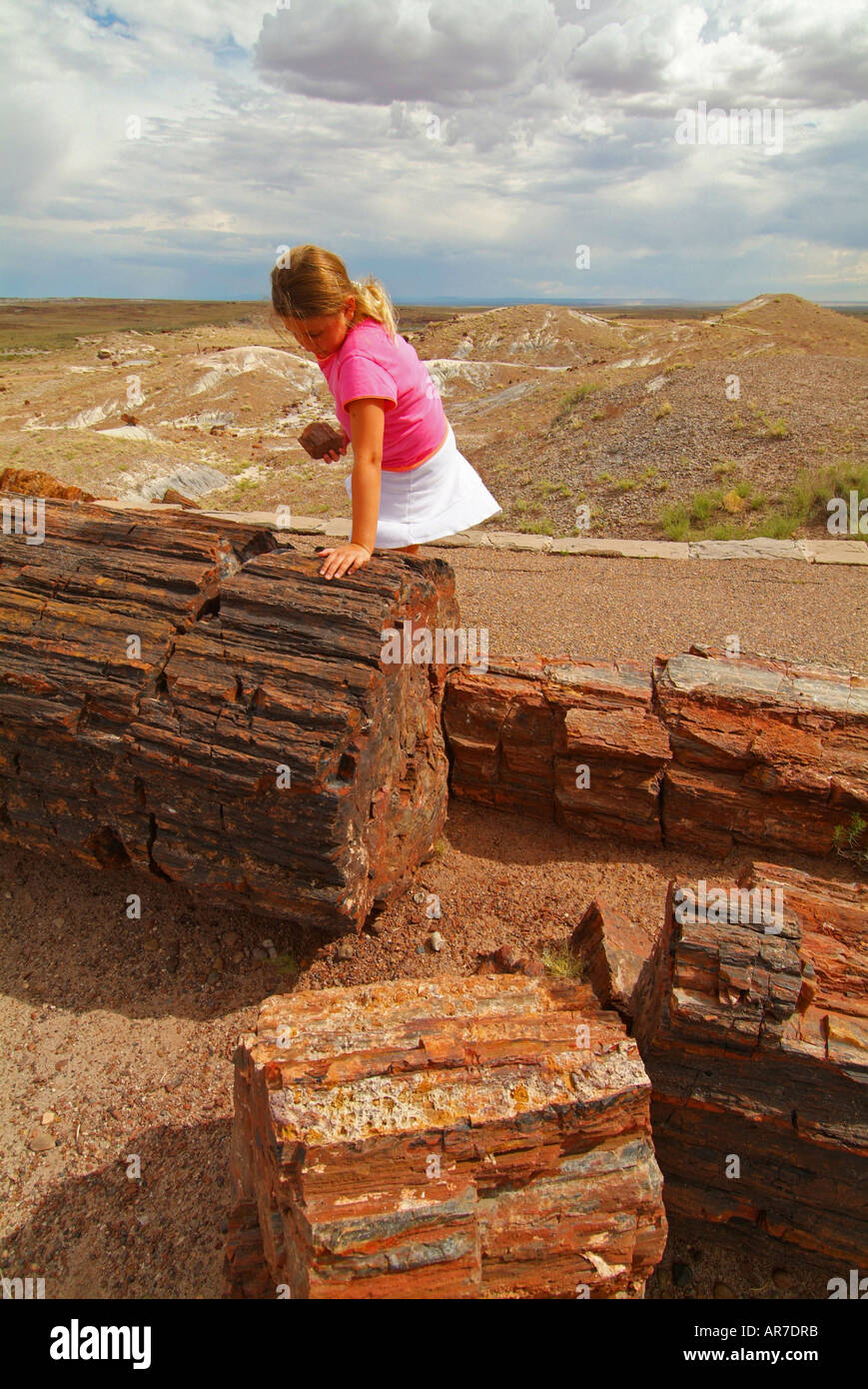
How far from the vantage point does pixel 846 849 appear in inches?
177

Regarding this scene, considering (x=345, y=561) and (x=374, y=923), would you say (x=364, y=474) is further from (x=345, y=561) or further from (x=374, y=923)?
(x=374, y=923)

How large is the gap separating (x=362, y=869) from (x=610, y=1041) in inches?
56.7

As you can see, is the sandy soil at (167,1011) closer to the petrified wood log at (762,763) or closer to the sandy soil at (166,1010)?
the sandy soil at (166,1010)

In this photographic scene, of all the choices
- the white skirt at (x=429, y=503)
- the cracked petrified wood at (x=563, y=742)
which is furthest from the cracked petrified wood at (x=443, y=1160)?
the white skirt at (x=429, y=503)

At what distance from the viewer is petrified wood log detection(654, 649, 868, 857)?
4.39m

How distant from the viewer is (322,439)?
430 centimetres

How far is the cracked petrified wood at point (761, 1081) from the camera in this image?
254cm

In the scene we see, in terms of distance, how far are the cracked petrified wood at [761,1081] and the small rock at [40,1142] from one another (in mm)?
2413

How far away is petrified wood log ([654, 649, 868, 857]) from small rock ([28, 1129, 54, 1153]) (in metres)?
3.47

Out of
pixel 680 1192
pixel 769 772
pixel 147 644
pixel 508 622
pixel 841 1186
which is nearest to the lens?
pixel 841 1186

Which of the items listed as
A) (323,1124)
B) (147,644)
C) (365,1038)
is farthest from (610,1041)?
(147,644)

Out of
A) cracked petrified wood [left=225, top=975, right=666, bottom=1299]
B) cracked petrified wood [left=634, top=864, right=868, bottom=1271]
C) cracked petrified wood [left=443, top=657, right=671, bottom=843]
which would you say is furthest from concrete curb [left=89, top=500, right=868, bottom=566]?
cracked petrified wood [left=225, top=975, right=666, bottom=1299]

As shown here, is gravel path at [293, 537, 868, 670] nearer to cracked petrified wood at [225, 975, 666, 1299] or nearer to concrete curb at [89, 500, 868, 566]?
concrete curb at [89, 500, 868, 566]

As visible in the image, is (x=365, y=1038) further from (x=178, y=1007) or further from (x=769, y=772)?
(x=769, y=772)
